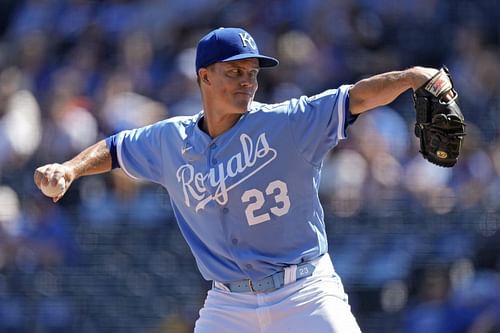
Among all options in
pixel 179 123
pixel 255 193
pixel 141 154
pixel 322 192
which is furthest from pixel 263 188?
pixel 322 192

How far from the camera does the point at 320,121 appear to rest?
429 cm

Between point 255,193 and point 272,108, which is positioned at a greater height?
point 272,108

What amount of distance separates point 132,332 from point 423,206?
6.84ft

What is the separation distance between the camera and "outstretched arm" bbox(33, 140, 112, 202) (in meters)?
4.31

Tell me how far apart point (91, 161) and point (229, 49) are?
2.47ft

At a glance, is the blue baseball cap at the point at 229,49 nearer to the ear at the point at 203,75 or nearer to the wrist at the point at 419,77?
the ear at the point at 203,75

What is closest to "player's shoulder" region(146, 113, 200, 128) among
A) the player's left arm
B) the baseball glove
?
the player's left arm

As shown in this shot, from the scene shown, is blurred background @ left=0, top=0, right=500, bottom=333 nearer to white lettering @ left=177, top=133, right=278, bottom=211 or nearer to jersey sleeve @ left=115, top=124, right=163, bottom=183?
jersey sleeve @ left=115, top=124, right=163, bottom=183

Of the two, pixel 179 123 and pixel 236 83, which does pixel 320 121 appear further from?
pixel 179 123

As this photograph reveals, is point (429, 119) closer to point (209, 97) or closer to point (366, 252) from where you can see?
point (209, 97)

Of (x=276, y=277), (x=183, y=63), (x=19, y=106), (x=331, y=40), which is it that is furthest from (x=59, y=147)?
(x=276, y=277)

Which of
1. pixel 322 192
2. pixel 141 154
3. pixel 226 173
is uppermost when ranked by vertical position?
pixel 141 154

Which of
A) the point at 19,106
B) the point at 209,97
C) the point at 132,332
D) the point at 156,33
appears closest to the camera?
the point at 209,97

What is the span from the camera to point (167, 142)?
476 cm
